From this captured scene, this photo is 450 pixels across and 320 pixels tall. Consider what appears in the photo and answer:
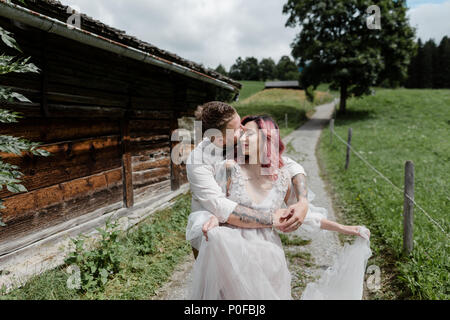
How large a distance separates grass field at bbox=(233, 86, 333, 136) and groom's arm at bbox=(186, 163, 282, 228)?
16.2 feet

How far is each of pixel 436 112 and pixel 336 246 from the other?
73.0 ft

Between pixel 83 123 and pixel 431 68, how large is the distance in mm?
69892

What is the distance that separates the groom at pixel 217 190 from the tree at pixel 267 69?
97.5 m

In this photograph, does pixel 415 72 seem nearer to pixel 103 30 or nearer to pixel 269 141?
pixel 103 30

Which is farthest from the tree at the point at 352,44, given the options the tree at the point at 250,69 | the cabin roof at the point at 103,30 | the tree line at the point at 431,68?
the tree at the point at 250,69

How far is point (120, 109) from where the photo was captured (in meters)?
4.76

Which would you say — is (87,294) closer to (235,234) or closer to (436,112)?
(235,234)

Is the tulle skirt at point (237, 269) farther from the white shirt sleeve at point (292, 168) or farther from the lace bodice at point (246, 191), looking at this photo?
the white shirt sleeve at point (292, 168)

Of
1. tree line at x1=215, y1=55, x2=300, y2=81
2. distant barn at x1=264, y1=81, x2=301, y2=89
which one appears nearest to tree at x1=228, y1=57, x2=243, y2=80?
tree line at x1=215, y1=55, x2=300, y2=81

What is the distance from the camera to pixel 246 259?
1.75 meters

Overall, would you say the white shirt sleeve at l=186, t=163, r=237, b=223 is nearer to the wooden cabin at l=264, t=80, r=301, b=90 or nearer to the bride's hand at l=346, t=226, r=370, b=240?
the bride's hand at l=346, t=226, r=370, b=240

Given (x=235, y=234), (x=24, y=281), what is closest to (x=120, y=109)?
(x=24, y=281)

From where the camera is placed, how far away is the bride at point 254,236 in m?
1.72
